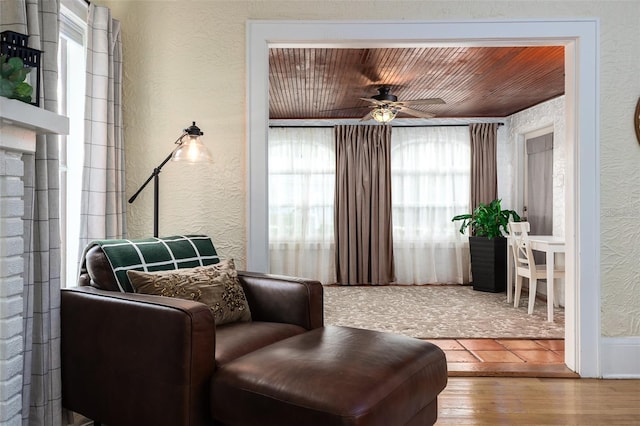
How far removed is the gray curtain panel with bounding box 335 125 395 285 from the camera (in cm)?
629

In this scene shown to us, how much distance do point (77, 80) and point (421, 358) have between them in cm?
230

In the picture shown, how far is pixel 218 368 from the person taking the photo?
1689 mm

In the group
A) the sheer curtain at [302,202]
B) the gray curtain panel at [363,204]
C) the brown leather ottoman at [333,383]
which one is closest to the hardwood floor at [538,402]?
the brown leather ottoman at [333,383]

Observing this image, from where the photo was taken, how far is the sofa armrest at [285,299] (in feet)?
7.19

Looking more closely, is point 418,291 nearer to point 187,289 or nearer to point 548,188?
point 548,188

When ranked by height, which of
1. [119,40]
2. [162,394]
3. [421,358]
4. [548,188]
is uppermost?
[119,40]

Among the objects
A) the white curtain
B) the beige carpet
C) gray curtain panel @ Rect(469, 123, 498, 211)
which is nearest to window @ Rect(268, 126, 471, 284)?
gray curtain panel @ Rect(469, 123, 498, 211)

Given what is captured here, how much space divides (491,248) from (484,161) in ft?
4.25

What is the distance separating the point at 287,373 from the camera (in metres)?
1.53

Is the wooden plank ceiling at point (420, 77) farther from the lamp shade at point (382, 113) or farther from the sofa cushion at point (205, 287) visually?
the sofa cushion at point (205, 287)

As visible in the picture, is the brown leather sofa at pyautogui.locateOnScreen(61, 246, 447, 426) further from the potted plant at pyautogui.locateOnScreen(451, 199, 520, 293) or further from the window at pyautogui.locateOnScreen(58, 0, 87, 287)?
the potted plant at pyautogui.locateOnScreen(451, 199, 520, 293)

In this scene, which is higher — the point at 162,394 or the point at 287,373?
the point at 287,373

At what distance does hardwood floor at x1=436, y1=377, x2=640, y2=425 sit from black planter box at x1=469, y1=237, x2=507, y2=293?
2960mm

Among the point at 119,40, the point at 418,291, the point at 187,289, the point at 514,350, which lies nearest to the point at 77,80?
the point at 119,40
